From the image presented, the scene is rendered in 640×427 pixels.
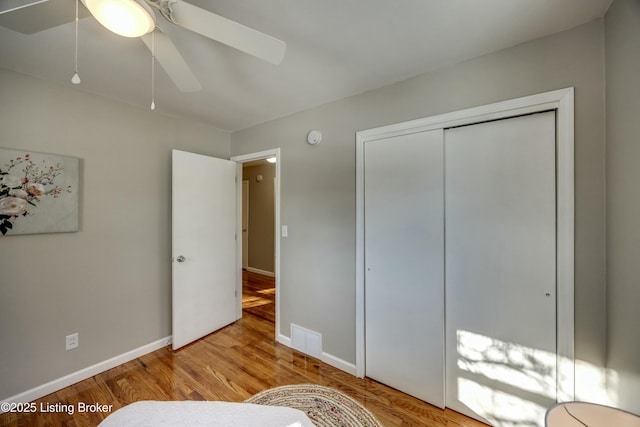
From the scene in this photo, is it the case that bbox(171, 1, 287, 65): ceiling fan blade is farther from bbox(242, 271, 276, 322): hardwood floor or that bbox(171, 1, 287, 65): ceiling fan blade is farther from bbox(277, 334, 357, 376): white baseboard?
bbox(242, 271, 276, 322): hardwood floor

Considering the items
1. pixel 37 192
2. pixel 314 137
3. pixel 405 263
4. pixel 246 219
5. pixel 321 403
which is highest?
pixel 314 137

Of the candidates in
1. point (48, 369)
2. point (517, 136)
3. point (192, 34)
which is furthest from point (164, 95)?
point (517, 136)

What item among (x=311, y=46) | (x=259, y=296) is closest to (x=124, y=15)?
(x=311, y=46)

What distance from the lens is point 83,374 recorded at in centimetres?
200

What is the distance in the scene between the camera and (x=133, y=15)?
91 cm

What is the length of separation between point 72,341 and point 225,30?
2.52m

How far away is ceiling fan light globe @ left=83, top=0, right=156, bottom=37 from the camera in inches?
33.7

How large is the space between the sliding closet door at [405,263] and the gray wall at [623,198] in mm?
764

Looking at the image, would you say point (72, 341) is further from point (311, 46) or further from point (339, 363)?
point (311, 46)

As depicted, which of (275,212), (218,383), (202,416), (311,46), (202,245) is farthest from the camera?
(275,212)

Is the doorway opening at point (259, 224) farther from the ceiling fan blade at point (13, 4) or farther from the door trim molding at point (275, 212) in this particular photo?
the ceiling fan blade at point (13, 4)

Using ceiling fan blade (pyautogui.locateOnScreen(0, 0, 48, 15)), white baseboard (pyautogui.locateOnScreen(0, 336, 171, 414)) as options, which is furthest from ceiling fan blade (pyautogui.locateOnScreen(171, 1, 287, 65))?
white baseboard (pyautogui.locateOnScreen(0, 336, 171, 414))

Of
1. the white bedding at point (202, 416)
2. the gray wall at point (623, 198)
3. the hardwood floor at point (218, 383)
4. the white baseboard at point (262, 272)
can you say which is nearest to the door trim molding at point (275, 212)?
the hardwood floor at point (218, 383)

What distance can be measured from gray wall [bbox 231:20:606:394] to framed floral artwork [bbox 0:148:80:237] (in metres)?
1.55
